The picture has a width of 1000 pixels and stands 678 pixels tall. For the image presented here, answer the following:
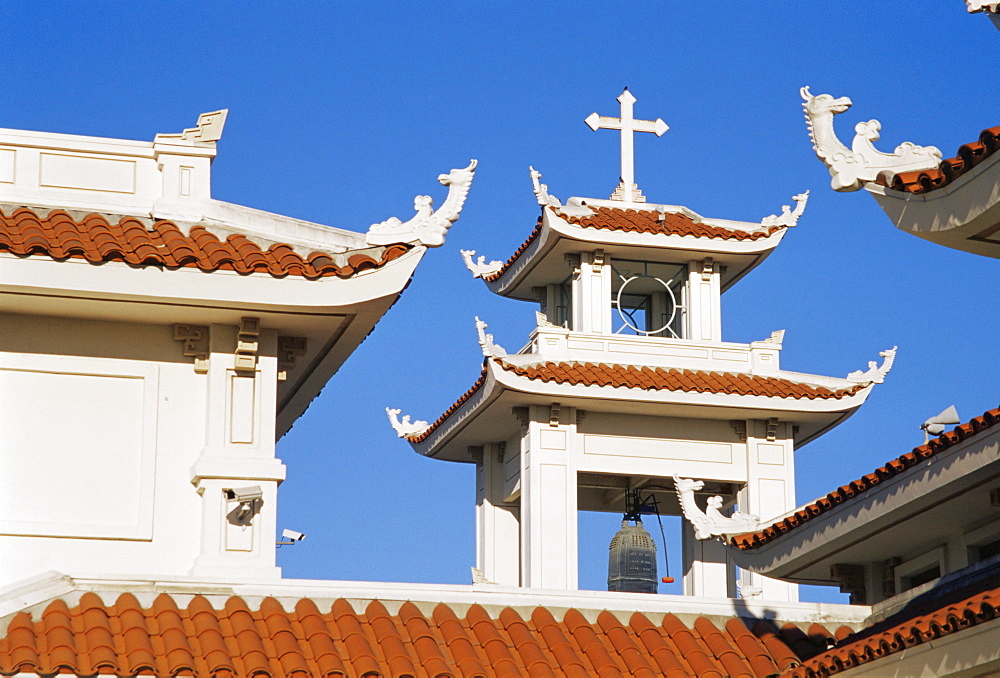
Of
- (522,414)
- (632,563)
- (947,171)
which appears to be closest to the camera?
(947,171)

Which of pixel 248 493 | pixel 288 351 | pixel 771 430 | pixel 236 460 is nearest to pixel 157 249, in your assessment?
pixel 288 351

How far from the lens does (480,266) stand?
34.4m

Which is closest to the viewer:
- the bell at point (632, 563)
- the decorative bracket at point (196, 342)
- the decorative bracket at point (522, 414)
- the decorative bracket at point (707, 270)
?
the decorative bracket at point (196, 342)

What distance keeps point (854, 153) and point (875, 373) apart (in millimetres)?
17954

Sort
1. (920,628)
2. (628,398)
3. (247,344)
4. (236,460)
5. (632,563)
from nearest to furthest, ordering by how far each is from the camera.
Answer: (920,628)
(236,460)
(247,344)
(632,563)
(628,398)

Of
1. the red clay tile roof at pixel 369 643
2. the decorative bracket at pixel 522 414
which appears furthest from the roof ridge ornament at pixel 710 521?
the decorative bracket at pixel 522 414

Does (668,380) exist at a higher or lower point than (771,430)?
higher

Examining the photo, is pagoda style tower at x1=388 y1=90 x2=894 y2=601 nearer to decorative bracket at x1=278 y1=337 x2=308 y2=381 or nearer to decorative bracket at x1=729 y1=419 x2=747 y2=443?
decorative bracket at x1=729 y1=419 x2=747 y2=443

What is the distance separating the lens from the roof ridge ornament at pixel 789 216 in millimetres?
31359

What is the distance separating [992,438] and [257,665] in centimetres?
600

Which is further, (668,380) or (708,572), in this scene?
(708,572)

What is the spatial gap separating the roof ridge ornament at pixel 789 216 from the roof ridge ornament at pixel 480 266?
18.0 feet

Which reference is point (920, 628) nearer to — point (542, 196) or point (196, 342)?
point (196, 342)

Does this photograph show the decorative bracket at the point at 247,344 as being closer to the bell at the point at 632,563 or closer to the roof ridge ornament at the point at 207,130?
the roof ridge ornament at the point at 207,130
